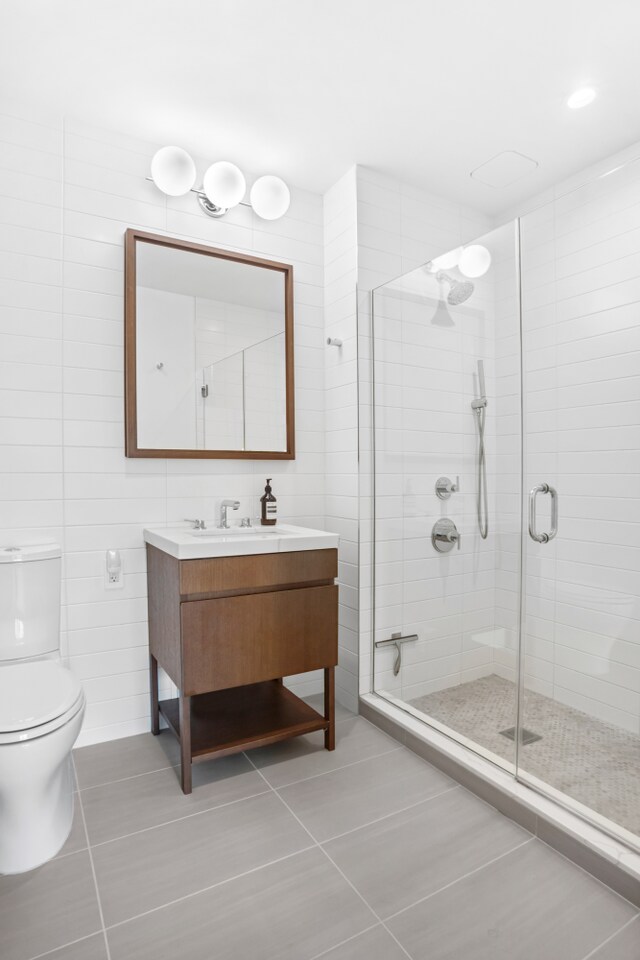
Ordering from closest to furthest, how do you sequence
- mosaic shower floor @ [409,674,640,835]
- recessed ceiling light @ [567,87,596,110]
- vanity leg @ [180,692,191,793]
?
mosaic shower floor @ [409,674,640,835], vanity leg @ [180,692,191,793], recessed ceiling light @ [567,87,596,110]

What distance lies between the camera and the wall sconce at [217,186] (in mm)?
2150

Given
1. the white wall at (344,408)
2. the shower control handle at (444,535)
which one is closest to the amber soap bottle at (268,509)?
the white wall at (344,408)

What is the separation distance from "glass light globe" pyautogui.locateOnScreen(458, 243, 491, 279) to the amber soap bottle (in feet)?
4.05

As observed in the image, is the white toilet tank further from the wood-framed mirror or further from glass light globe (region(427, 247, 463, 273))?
glass light globe (region(427, 247, 463, 273))

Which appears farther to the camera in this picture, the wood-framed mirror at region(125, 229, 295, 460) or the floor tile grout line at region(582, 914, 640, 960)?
the wood-framed mirror at region(125, 229, 295, 460)

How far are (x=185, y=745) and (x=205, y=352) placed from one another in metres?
1.55

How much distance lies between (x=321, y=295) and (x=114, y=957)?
2564 mm

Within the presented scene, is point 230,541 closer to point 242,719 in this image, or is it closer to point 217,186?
point 242,719

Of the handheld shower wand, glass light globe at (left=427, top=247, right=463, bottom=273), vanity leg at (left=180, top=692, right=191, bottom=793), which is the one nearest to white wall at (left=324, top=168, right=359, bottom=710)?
glass light globe at (left=427, top=247, right=463, bottom=273)

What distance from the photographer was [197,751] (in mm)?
1860

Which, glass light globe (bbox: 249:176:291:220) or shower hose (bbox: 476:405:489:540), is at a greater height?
glass light globe (bbox: 249:176:291:220)

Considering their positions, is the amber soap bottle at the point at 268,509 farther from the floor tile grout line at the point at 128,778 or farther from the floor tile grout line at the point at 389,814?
the floor tile grout line at the point at 389,814

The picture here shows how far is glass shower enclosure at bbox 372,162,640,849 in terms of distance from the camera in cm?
161

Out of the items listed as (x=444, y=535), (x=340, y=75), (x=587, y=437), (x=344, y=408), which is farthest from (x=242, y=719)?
(x=340, y=75)
